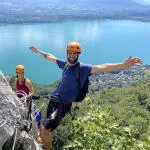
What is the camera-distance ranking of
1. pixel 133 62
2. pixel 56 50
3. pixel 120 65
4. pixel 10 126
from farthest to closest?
1. pixel 56 50
2. pixel 120 65
3. pixel 133 62
4. pixel 10 126


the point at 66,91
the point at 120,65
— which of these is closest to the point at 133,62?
the point at 120,65

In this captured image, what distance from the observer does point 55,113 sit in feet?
14.7

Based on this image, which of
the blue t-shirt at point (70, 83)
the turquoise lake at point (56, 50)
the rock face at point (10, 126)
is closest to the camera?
the rock face at point (10, 126)

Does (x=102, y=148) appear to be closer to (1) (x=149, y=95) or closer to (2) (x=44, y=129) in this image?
(2) (x=44, y=129)

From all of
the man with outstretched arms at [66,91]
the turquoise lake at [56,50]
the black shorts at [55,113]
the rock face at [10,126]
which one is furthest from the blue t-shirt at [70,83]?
the turquoise lake at [56,50]

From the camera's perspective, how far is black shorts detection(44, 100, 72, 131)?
174 inches

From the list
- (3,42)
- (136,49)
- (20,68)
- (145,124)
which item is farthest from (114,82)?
(20,68)

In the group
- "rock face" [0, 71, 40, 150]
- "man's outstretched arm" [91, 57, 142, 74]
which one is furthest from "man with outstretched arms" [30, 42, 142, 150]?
"rock face" [0, 71, 40, 150]

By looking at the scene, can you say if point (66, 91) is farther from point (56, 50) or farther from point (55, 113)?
point (56, 50)

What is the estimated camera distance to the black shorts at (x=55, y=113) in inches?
174

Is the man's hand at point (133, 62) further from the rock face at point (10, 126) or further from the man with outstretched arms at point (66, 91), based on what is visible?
the rock face at point (10, 126)

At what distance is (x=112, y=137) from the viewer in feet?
11.6

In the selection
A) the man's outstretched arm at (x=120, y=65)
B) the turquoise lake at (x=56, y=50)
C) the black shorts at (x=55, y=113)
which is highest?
the man's outstretched arm at (x=120, y=65)

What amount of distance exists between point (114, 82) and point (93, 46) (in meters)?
23.9
